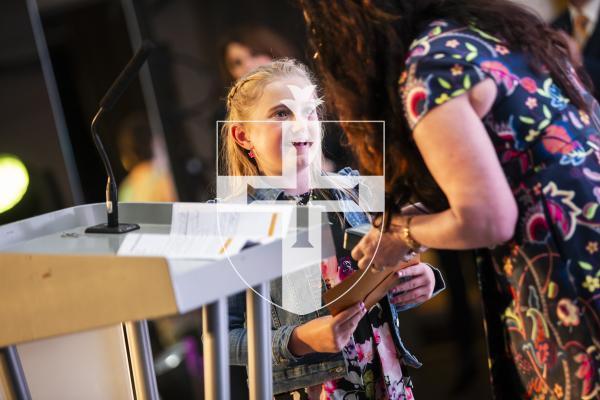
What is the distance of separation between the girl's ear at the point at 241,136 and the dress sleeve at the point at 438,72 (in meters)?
0.51

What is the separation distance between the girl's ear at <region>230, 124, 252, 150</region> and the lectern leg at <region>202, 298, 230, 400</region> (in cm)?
44

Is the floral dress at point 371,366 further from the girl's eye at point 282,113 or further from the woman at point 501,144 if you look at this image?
the girl's eye at point 282,113

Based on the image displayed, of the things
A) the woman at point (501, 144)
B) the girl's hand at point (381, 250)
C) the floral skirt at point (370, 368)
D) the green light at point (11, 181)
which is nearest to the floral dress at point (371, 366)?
the floral skirt at point (370, 368)

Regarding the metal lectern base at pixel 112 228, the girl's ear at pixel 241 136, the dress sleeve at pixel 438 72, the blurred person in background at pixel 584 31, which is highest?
the blurred person in background at pixel 584 31

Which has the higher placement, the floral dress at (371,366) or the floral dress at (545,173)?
the floral dress at (545,173)

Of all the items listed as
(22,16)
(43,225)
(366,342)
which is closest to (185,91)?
(22,16)

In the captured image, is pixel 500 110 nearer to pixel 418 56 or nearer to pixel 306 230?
pixel 418 56

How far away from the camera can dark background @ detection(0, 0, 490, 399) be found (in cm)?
222

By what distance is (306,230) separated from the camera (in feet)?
4.09

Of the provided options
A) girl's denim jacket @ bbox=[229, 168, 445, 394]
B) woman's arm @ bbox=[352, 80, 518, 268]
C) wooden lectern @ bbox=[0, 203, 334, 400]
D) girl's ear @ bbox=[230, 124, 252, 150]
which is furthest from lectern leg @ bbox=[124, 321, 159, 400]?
woman's arm @ bbox=[352, 80, 518, 268]

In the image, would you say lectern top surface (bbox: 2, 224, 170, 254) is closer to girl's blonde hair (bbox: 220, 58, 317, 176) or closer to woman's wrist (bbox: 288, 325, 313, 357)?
girl's blonde hair (bbox: 220, 58, 317, 176)

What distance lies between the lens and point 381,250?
1.33m

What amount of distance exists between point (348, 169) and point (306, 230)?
269 mm

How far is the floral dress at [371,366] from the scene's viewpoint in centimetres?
153
